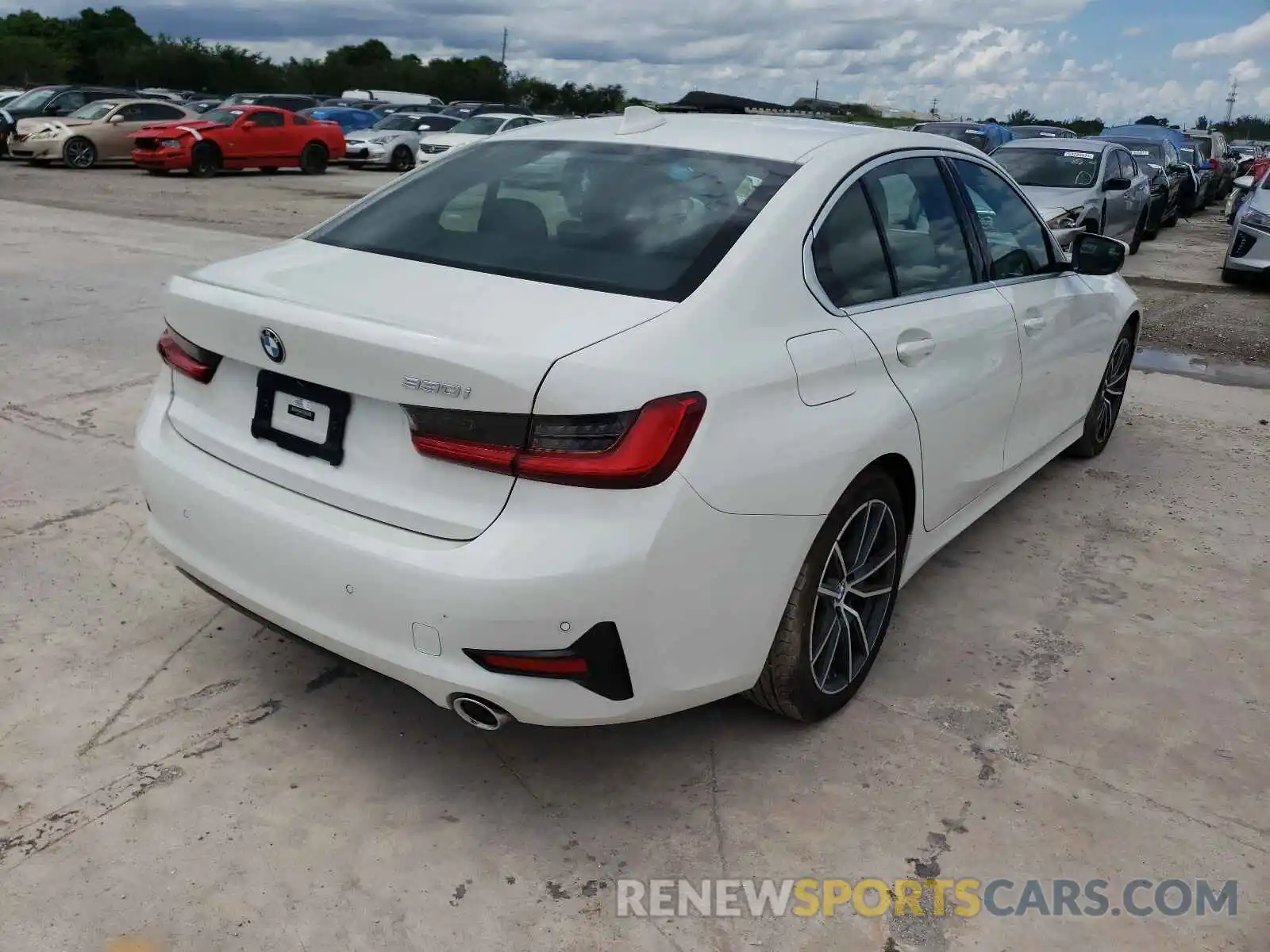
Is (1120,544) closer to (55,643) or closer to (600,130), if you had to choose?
(600,130)

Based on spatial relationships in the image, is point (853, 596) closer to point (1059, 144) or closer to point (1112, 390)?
point (1112, 390)

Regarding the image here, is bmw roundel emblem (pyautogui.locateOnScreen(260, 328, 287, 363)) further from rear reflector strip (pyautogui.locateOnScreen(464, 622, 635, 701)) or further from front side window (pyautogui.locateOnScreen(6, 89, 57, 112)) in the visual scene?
front side window (pyautogui.locateOnScreen(6, 89, 57, 112))

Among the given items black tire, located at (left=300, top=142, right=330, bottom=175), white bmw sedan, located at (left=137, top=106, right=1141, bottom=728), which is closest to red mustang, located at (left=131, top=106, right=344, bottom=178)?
black tire, located at (left=300, top=142, right=330, bottom=175)

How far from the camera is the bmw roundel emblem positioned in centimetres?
255

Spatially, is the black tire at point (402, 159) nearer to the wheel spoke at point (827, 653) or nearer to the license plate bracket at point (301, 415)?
the license plate bracket at point (301, 415)

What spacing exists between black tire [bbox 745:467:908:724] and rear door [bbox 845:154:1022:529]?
244 mm

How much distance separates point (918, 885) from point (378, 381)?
1.69 m

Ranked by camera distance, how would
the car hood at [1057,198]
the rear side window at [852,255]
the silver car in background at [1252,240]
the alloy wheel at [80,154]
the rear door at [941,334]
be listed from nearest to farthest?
1. the rear side window at [852,255]
2. the rear door at [941,334]
3. the car hood at [1057,198]
4. the silver car in background at [1252,240]
5. the alloy wheel at [80,154]

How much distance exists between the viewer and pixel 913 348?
3160 mm

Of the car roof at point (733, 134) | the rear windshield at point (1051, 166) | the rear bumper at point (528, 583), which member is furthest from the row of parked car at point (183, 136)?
the rear bumper at point (528, 583)

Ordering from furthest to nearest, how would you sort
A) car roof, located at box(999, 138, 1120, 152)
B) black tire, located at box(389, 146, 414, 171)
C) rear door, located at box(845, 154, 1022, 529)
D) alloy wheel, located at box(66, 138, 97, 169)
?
black tire, located at box(389, 146, 414, 171), alloy wheel, located at box(66, 138, 97, 169), car roof, located at box(999, 138, 1120, 152), rear door, located at box(845, 154, 1022, 529)

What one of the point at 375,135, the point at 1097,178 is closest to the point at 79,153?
the point at 375,135

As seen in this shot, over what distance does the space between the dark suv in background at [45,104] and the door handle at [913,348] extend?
25090 mm

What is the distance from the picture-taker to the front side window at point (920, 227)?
3.31 metres
